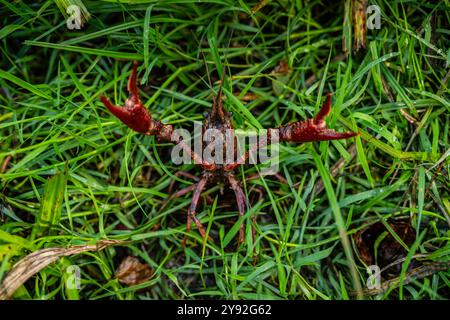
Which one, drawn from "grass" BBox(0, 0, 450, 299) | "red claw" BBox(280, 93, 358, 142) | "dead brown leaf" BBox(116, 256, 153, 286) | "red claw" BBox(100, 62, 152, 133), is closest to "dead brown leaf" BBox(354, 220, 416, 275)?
"grass" BBox(0, 0, 450, 299)

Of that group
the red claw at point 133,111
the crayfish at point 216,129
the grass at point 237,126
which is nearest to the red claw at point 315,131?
the crayfish at point 216,129

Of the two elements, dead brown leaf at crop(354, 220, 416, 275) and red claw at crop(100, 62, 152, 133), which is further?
dead brown leaf at crop(354, 220, 416, 275)

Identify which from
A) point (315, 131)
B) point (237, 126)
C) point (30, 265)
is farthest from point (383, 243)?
point (30, 265)

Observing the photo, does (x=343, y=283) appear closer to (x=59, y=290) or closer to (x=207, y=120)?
(x=207, y=120)

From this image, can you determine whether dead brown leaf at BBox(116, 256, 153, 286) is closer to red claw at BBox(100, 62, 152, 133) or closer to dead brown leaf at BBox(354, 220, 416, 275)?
red claw at BBox(100, 62, 152, 133)

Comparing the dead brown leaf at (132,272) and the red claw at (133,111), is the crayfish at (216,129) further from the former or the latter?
the dead brown leaf at (132,272)

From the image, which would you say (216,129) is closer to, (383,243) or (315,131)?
(315,131)

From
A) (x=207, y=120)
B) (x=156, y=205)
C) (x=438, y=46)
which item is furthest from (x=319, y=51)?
(x=156, y=205)
